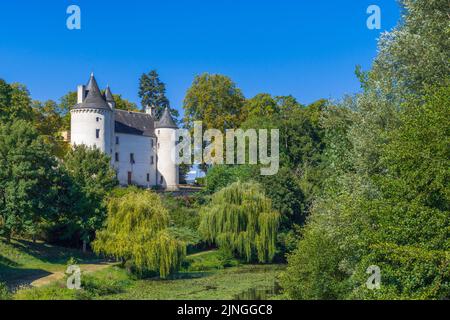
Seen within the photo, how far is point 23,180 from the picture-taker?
3350 centimetres

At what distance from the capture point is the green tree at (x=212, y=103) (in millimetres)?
62500

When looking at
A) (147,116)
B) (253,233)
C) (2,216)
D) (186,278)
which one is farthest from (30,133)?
(147,116)

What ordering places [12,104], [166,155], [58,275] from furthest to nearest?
[166,155], [12,104], [58,275]

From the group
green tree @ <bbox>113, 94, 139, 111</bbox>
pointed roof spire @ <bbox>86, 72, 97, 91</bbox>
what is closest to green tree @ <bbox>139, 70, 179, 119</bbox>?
green tree @ <bbox>113, 94, 139, 111</bbox>

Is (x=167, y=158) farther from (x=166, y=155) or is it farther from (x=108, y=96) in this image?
(x=108, y=96)

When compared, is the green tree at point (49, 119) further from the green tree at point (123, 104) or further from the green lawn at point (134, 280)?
the green lawn at point (134, 280)

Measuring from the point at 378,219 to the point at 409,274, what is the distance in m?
1.97

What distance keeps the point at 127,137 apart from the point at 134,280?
32187mm

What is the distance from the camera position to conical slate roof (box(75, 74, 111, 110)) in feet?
186

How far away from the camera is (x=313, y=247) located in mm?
22438

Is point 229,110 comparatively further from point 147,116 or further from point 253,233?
point 253,233

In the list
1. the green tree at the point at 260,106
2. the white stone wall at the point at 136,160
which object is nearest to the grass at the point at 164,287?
the white stone wall at the point at 136,160

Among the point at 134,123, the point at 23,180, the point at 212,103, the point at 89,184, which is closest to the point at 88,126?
the point at 134,123

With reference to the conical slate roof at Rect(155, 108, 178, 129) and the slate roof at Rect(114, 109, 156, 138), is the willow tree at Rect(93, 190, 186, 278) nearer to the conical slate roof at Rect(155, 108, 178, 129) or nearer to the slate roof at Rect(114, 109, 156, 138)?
the slate roof at Rect(114, 109, 156, 138)
